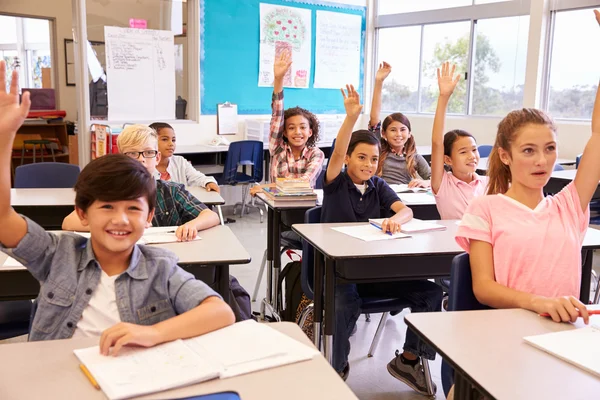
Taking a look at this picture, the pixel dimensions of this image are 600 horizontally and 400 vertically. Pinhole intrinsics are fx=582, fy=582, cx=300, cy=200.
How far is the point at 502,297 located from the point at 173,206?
5.14ft

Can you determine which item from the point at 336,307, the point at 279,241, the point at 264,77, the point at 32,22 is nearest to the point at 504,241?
the point at 336,307

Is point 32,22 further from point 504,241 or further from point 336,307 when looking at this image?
point 504,241

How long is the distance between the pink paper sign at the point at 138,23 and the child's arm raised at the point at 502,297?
5134 mm

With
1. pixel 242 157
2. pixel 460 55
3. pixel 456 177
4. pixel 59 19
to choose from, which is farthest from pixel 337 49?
pixel 456 177

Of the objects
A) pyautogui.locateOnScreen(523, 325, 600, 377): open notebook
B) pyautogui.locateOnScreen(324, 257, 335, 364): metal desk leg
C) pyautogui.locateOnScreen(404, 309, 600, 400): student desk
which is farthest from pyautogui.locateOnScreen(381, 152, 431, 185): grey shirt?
pyautogui.locateOnScreen(523, 325, 600, 377): open notebook

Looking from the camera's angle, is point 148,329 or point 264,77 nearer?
point 148,329

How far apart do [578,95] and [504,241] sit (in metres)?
5.06

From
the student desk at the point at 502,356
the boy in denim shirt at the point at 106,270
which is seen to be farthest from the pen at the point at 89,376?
the student desk at the point at 502,356

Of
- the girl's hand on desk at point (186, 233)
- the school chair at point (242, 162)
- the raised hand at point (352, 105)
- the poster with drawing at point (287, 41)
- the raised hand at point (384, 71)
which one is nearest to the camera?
the girl's hand on desk at point (186, 233)

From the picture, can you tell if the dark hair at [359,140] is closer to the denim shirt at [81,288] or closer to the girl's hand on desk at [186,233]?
the girl's hand on desk at [186,233]

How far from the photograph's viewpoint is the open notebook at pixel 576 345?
45.4 inches

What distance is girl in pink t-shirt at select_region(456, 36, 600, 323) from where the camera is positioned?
165 centimetres

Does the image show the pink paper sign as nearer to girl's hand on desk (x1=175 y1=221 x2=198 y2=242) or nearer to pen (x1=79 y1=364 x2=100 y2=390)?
girl's hand on desk (x1=175 y1=221 x2=198 y2=242)

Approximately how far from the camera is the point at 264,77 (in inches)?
272
